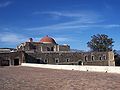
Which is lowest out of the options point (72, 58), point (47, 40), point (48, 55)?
point (72, 58)

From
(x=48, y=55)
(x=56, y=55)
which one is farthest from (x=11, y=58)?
(x=56, y=55)

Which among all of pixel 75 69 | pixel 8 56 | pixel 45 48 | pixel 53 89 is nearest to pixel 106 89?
pixel 53 89

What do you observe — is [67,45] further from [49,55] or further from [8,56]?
[8,56]

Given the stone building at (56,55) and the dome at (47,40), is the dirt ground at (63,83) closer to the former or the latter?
the stone building at (56,55)

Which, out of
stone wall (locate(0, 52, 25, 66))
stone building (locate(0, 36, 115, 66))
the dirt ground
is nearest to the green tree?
stone building (locate(0, 36, 115, 66))

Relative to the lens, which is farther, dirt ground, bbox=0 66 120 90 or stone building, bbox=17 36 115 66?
stone building, bbox=17 36 115 66

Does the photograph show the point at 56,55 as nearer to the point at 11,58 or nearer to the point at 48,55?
the point at 48,55

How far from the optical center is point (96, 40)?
64.6m

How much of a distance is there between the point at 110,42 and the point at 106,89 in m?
52.9

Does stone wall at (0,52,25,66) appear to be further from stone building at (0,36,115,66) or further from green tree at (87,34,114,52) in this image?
green tree at (87,34,114,52)

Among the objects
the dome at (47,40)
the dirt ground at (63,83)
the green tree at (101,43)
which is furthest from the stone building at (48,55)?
the dirt ground at (63,83)

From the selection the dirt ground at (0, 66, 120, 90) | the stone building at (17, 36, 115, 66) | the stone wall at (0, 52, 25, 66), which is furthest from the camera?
the stone building at (17, 36, 115, 66)

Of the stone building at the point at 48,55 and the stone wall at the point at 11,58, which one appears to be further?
the stone building at the point at 48,55

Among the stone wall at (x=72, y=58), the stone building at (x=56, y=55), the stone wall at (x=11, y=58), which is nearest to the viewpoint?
the stone wall at (x=11, y=58)
